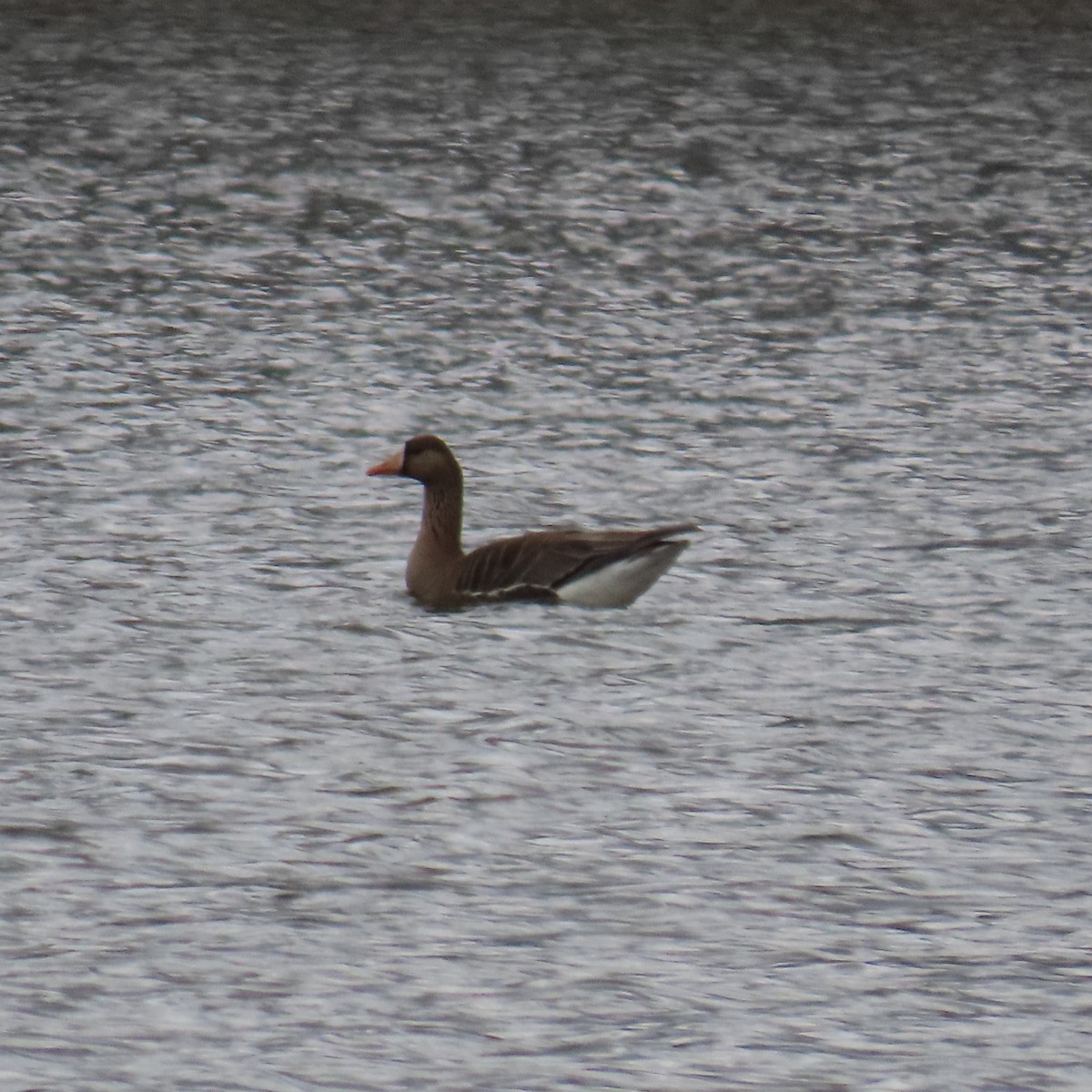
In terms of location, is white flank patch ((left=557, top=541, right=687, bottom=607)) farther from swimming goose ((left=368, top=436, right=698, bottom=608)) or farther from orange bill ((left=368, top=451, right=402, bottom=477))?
orange bill ((left=368, top=451, right=402, bottom=477))

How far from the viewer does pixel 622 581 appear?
46.6 feet

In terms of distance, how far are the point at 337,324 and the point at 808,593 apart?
942 cm

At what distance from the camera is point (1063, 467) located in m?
18.0

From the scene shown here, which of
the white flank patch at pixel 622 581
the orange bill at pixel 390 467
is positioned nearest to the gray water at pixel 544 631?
the white flank patch at pixel 622 581

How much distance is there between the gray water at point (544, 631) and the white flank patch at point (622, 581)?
0.46ft

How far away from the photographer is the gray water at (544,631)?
865 cm

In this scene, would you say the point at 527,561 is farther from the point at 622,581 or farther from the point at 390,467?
the point at 390,467

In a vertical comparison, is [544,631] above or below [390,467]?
below

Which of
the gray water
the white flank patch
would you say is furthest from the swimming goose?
A: the gray water

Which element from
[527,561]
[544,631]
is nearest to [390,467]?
[527,561]

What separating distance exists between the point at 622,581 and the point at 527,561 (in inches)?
22.1

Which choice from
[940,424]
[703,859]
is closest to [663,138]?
[940,424]

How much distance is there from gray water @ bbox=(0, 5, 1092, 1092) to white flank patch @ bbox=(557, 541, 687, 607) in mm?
139

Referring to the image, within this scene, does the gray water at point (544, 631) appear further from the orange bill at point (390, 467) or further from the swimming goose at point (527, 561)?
the orange bill at point (390, 467)
